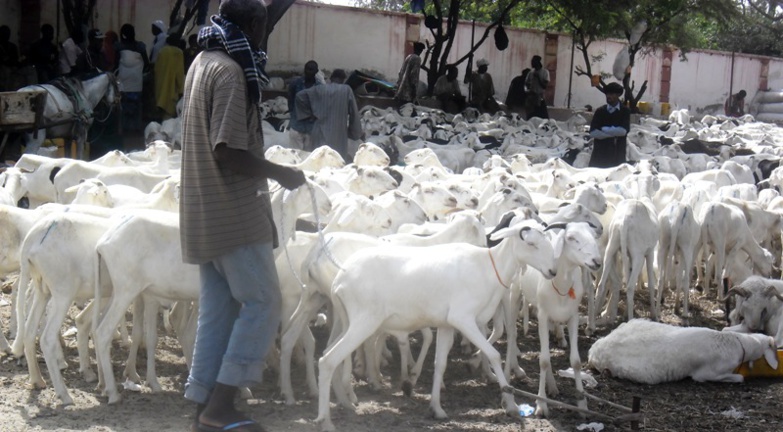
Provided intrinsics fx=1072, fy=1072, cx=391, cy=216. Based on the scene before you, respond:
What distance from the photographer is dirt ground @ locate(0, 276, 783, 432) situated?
596 centimetres

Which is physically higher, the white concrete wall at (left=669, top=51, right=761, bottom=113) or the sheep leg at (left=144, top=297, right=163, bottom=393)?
the white concrete wall at (left=669, top=51, right=761, bottom=113)

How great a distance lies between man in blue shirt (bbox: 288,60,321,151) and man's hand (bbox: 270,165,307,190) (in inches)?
323

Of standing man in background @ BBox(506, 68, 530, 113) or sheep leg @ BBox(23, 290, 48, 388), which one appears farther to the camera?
standing man in background @ BBox(506, 68, 530, 113)

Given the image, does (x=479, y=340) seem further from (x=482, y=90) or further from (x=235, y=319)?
(x=482, y=90)

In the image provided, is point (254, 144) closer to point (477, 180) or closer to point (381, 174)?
point (381, 174)

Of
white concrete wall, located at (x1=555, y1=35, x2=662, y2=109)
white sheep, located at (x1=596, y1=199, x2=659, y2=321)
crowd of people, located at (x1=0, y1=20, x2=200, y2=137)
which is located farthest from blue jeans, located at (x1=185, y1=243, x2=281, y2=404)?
white concrete wall, located at (x1=555, y1=35, x2=662, y2=109)

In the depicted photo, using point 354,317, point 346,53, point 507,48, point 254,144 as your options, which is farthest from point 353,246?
point 507,48

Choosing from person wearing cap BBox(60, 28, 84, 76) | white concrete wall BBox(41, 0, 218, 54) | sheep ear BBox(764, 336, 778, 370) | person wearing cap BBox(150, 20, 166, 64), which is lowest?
sheep ear BBox(764, 336, 778, 370)

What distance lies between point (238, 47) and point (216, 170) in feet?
1.89

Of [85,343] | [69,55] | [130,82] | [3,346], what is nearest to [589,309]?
[85,343]

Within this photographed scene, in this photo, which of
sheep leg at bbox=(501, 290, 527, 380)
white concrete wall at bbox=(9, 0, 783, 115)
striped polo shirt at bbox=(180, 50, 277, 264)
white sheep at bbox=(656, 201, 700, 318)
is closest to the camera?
striped polo shirt at bbox=(180, 50, 277, 264)

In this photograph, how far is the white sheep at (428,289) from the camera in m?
5.95

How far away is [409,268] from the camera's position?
6102 millimetres

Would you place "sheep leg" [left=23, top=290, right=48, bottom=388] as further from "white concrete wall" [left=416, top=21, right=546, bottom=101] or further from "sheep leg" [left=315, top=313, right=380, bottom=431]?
"white concrete wall" [left=416, top=21, right=546, bottom=101]
